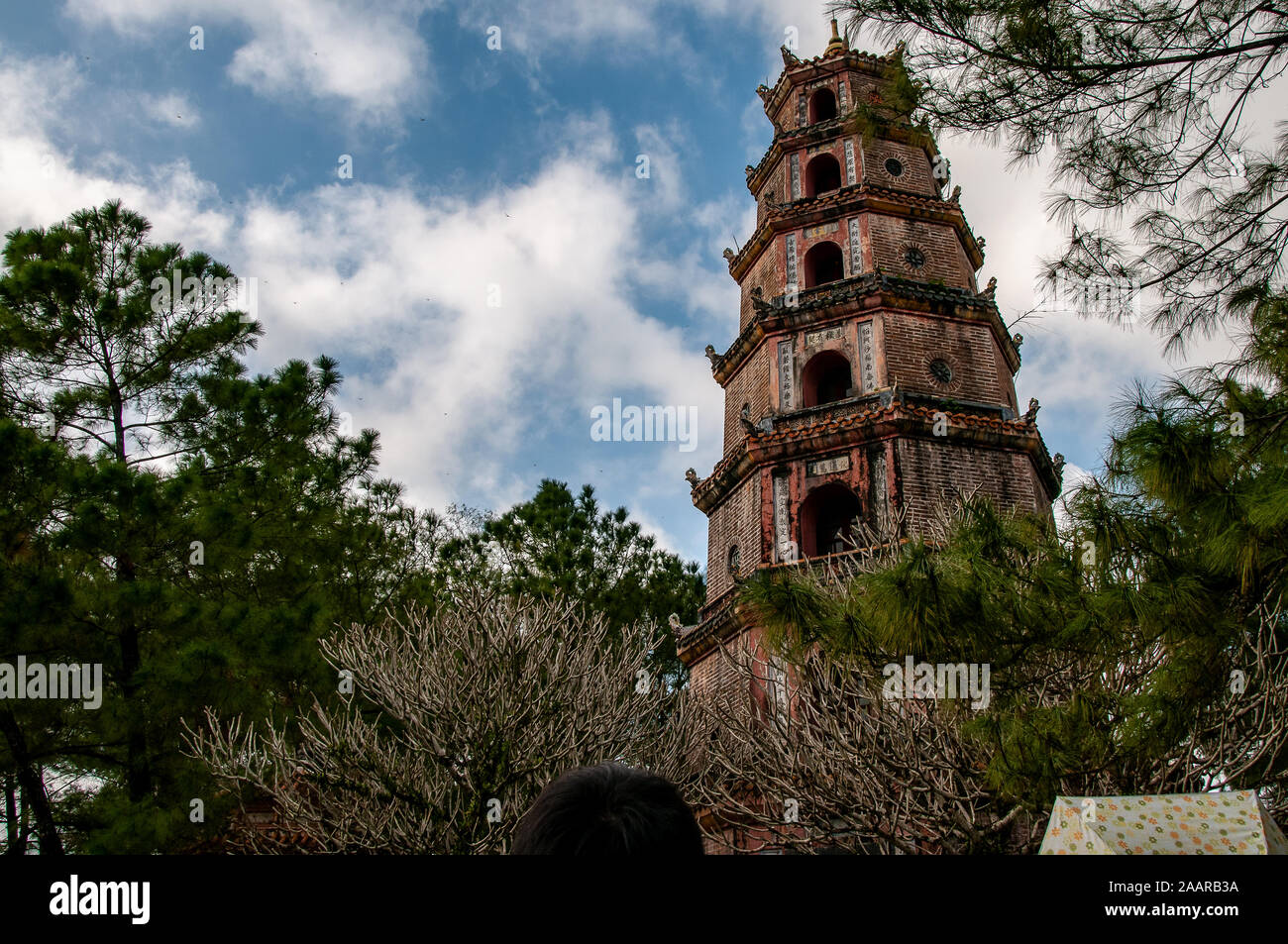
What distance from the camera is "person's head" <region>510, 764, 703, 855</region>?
1474 millimetres

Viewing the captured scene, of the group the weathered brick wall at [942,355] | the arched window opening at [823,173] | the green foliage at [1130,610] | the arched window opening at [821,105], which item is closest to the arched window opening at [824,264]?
the arched window opening at [823,173]

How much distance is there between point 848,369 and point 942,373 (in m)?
1.56

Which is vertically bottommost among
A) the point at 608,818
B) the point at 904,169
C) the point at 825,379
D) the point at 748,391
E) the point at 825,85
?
the point at 608,818

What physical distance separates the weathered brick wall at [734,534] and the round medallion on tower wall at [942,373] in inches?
121

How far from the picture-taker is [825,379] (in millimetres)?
14922

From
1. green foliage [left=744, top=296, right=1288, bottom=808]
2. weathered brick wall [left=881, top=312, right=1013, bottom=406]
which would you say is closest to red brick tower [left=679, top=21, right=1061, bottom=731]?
weathered brick wall [left=881, top=312, right=1013, bottom=406]

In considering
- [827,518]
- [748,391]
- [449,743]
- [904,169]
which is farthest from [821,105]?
[449,743]

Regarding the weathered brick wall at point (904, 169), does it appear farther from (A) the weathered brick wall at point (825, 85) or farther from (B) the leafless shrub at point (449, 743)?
(B) the leafless shrub at point (449, 743)

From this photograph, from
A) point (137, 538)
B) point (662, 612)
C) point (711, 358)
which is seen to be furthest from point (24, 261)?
point (662, 612)

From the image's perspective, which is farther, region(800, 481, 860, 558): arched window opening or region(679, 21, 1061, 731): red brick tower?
→ region(800, 481, 860, 558): arched window opening

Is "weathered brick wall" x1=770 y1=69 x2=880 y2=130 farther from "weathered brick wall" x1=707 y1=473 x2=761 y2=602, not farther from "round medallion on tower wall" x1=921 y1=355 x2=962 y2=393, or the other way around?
"weathered brick wall" x1=707 y1=473 x2=761 y2=602

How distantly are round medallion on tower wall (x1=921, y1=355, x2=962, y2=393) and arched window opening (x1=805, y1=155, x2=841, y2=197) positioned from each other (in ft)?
15.3

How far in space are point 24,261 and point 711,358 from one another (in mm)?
10165

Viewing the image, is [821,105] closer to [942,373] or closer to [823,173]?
[823,173]
